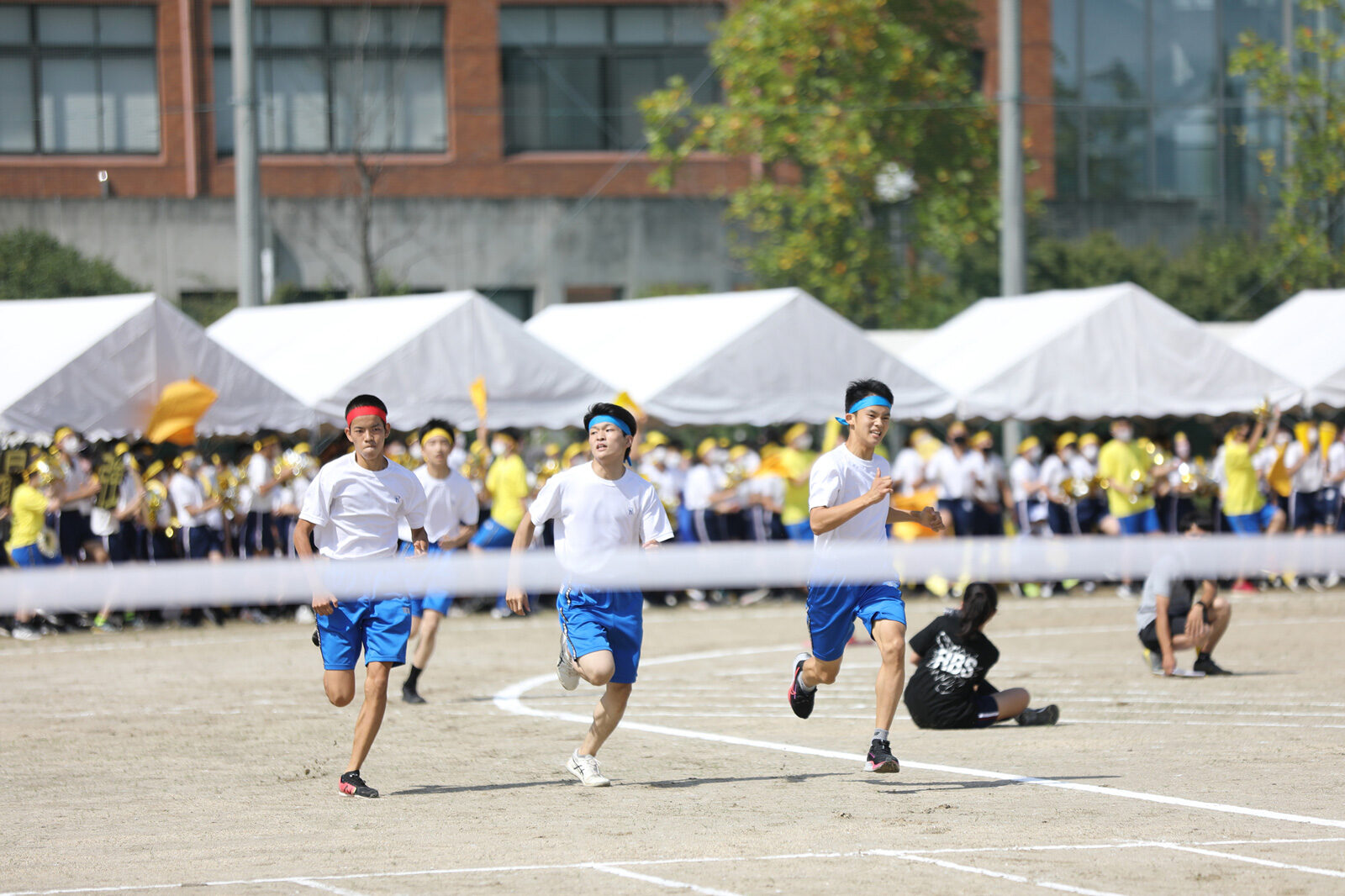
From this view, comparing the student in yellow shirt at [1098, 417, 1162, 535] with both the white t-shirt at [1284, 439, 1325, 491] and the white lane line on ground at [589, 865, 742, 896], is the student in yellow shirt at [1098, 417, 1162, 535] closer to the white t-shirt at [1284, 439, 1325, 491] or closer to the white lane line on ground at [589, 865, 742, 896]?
the white t-shirt at [1284, 439, 1325, 491]

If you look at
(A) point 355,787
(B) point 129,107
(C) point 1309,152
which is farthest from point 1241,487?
(B) point 129,107

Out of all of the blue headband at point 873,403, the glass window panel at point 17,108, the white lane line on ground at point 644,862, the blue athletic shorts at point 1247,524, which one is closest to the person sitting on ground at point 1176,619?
the blue headband at point 873,403

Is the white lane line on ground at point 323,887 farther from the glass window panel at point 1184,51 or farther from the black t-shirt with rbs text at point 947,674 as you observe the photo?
the glass window panel at point 1184,51

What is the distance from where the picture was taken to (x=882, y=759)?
9.71 m

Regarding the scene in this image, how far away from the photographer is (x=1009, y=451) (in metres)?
25.8

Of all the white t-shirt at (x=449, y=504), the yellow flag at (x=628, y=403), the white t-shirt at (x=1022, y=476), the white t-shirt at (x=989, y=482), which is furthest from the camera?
the white t-shirt at (x=1022, y=476)

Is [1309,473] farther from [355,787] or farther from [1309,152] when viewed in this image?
[355,787]

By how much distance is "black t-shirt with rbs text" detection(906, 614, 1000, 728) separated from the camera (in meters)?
11.9

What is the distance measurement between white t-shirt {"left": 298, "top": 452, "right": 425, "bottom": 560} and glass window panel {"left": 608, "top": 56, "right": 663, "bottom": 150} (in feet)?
103

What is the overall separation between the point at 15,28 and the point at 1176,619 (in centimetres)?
3035

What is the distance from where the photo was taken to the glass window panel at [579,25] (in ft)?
133

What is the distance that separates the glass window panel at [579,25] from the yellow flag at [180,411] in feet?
70.1

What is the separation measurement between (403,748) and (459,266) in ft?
88.9

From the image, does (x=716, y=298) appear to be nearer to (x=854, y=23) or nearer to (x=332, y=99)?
(x=854, y=23)
